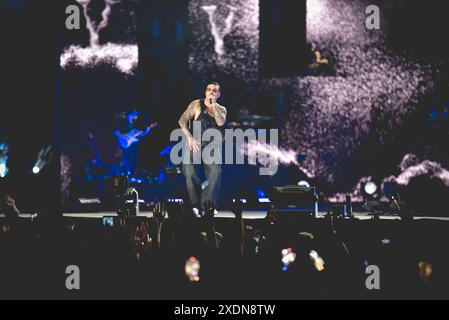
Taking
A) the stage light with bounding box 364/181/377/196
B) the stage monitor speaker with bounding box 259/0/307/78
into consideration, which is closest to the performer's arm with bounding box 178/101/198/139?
the stage monitor speaker with bounding box 259/0/307/78

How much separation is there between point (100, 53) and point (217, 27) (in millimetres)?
1899

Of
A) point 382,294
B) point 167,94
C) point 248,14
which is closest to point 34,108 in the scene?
point 167,94

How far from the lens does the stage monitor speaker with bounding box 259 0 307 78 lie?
10.3m

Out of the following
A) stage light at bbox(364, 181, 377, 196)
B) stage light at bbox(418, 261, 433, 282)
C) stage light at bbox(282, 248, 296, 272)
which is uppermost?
stage light at bbox(364, 181, 377, 196)

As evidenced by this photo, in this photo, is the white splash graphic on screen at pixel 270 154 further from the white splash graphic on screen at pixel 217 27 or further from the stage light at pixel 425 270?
the stage light at pixel 425 270

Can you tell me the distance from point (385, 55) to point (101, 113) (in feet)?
14.8

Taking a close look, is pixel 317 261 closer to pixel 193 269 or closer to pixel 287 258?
pixel 287 258

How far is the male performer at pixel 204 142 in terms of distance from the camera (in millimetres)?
7516

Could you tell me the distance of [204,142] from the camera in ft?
25.0

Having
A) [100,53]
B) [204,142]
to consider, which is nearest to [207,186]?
[204,142]

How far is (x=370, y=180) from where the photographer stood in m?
10.1

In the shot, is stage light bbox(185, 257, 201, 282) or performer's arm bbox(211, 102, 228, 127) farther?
performer's arm bbox(211, 102, 228, 127)

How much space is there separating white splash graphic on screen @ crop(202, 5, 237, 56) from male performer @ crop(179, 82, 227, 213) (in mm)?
2901

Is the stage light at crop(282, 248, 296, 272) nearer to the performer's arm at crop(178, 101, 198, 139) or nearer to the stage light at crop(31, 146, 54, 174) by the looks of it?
the performer's arm at crop(178, 101, 198, 139)
